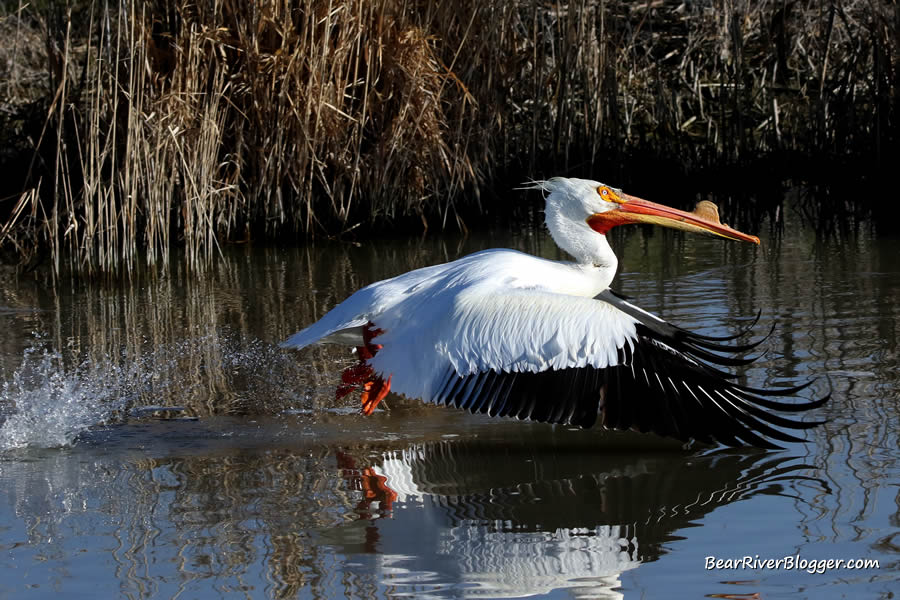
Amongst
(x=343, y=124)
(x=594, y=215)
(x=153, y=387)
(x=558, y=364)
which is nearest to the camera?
(x=558, y=364)

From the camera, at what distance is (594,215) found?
189 inches

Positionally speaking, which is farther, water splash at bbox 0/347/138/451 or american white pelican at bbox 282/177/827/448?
water splash at bbox 0/347/138/451

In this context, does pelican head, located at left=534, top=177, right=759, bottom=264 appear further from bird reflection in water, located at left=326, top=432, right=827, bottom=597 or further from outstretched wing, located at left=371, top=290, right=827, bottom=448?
bird reflection in water, located at left=326, top=432, right=827, bottom=597

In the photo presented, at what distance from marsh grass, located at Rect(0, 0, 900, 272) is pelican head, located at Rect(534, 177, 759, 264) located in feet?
11.7

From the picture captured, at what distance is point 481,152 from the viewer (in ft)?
29.3

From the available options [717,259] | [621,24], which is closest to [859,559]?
[717,259]

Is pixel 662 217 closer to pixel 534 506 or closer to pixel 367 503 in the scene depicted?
pixel 534 506

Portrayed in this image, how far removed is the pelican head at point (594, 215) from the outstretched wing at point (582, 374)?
65cm

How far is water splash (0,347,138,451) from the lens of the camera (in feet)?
15.1

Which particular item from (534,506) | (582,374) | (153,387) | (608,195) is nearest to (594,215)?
(608,195)

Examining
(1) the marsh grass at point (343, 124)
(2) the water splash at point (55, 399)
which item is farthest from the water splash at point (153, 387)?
(1) the marsh grass at point (343, 124)

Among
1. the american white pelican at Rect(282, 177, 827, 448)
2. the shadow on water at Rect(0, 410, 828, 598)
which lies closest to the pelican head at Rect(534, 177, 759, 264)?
the american white pelican at Rect(282, 177, 827, 448)

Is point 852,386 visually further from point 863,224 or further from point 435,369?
point 863,224

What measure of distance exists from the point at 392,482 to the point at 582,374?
0.77m
